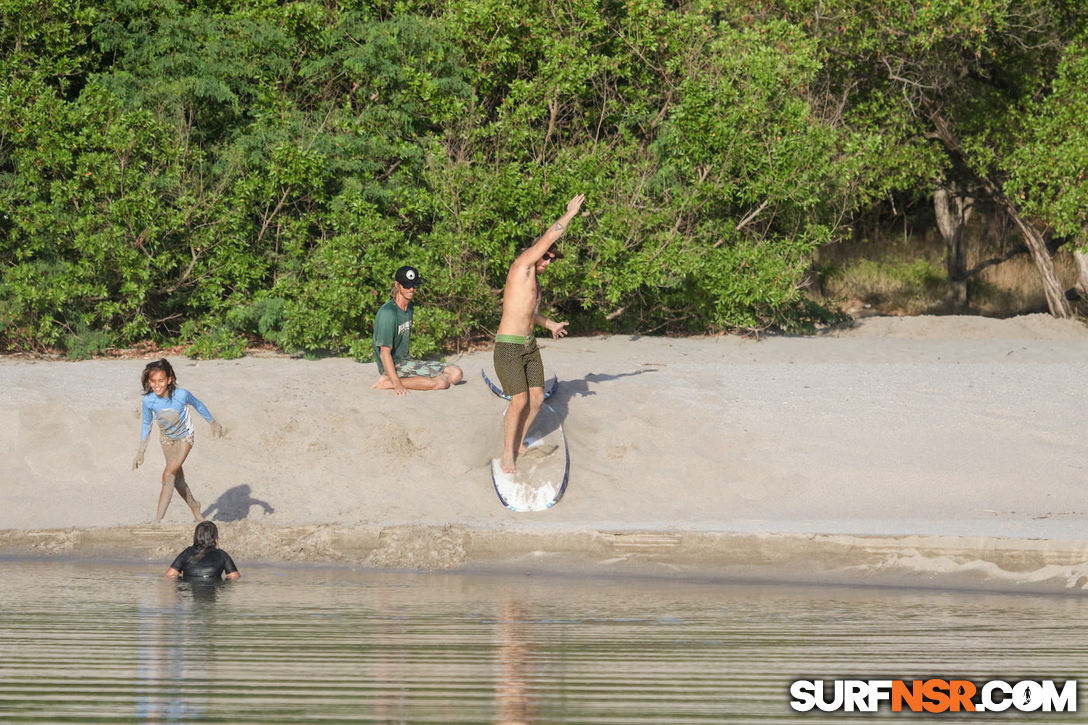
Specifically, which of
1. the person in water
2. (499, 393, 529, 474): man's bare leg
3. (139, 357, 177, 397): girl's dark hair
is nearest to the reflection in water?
the person in water

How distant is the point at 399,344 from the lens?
40.5 feet

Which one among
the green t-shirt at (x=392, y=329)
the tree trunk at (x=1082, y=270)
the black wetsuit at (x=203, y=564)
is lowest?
the black wetsuit at (x=203, y=564)

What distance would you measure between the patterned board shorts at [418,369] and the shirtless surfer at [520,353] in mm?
1979

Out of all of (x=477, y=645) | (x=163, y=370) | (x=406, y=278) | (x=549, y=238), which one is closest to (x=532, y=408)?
(x=549, y=238)

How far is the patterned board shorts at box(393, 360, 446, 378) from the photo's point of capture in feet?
41.7

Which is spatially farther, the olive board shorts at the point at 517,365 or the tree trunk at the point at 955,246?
the tree trunk at the point at 955,246

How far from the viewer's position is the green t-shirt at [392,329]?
39.7ft

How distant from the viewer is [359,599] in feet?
27.0

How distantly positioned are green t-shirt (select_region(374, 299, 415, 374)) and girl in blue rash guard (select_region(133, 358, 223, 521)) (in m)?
2.39

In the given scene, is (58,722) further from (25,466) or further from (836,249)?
(836,249)

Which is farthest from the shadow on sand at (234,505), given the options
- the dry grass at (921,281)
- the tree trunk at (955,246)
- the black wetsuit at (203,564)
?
the tree trunk at (955,246)

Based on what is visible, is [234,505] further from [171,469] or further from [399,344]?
[399,344]

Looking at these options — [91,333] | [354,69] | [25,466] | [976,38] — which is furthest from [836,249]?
[25,466]

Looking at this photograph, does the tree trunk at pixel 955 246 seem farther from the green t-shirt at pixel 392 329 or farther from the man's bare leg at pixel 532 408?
the man's bare leg at pixel 532 408
